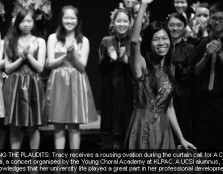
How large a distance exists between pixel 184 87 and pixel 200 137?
0.44 metres

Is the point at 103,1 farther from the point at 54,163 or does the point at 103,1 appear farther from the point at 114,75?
the point at 54,163

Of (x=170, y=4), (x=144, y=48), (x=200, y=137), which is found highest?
(x=170, y=4)

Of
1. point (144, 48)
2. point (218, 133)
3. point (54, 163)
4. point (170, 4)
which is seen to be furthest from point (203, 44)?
point (170, 4)

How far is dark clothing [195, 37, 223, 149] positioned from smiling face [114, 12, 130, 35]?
2.47 ft

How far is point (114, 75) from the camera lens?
11.5ft

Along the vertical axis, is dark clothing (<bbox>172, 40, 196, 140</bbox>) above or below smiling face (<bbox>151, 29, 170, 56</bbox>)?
below

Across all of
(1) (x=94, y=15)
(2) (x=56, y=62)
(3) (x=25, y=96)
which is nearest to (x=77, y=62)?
(2) (x=56, y=62)

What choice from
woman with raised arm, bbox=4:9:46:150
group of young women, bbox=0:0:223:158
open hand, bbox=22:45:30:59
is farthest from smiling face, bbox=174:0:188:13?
open hand, bbox=22:45:30:59

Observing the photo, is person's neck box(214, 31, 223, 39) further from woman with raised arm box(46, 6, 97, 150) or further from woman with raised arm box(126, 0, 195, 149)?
woman with raised arm box(46, 6, 97, 150)

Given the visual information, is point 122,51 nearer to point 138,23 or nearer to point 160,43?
point 160,43

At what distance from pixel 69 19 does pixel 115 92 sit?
2.36 feet

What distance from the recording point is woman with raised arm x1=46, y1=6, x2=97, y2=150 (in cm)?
332

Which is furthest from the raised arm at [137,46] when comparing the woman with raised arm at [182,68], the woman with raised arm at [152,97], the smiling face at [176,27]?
the smiling face at [176,27]

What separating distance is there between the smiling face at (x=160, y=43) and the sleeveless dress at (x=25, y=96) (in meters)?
1.31
